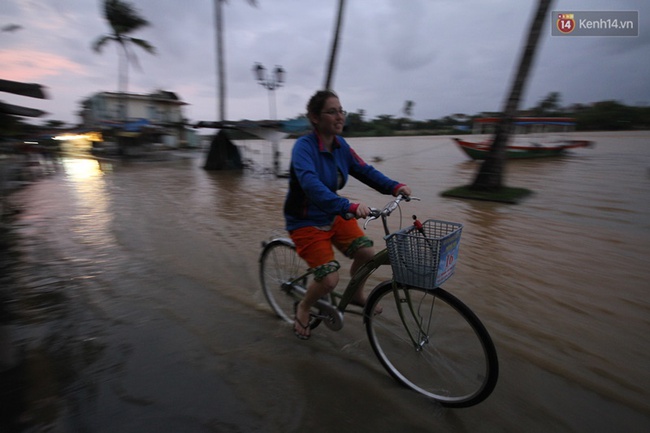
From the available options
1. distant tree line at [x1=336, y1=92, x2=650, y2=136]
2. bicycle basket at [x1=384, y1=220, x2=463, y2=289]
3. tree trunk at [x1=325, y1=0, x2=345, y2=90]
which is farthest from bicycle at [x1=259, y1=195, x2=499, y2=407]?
distant tree line at [x1=336, y1=92, x2=650, y2=136]

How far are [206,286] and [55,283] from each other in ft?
5.58

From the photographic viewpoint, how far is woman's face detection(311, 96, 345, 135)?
2332 mm

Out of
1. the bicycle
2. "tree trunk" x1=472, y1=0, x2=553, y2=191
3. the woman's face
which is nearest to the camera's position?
the bicycle

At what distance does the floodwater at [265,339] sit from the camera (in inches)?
82.6

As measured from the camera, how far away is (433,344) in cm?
255

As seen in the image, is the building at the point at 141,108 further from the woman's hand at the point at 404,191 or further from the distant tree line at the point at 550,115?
the woman's hand at the point at 404,191

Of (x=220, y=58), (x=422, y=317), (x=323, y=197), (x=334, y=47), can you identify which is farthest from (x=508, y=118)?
(x=220, y=58)

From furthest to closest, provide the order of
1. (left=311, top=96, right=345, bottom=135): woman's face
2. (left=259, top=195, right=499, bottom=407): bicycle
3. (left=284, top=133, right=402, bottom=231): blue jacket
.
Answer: (left=311, top=96, right=345, bottom=135): woman's face < (left=284, top=133, right=402, bottom=231): blue jacket < (left=259, top=195, right=499, bottom=407): bicycle

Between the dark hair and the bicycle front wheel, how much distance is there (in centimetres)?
122

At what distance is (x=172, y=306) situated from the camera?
3.45 m

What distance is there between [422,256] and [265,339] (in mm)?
1659

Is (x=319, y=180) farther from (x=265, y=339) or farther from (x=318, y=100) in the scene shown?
(x=265, y=339)

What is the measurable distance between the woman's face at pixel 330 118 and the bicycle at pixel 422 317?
0.63 m

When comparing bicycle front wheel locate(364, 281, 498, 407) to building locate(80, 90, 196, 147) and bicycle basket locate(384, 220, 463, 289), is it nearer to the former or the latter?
bicycle basket locate(384, 220, 463, 289)
